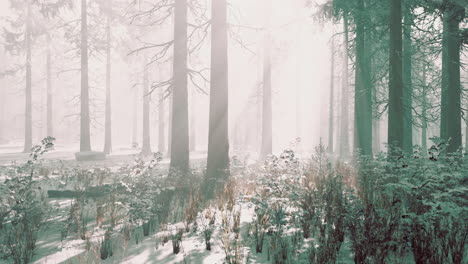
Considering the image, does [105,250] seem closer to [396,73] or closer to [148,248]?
[148,248]

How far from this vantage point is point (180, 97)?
10.6m

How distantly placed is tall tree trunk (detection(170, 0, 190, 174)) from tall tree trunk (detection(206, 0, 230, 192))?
1682 millimetres

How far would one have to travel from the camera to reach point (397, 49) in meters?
9.02

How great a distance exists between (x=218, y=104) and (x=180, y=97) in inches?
80.1

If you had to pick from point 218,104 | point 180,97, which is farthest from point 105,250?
point 180,97

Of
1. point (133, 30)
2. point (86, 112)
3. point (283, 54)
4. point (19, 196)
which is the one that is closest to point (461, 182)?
point (19, 196)

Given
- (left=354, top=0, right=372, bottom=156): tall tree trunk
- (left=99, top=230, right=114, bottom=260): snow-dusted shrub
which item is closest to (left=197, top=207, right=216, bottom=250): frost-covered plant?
(left=99, top=230, right=114, bottom=260): snow-dusted shrub

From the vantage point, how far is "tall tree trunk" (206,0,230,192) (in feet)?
29.6

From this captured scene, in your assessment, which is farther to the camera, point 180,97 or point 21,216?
point 180,97

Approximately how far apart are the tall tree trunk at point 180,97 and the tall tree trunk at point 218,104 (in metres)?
1.68

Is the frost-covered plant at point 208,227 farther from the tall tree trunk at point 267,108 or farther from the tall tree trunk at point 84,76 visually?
the tall tree trunk at point 84,76

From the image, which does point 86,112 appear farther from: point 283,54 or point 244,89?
point 244,89

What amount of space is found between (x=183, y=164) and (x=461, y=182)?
7.81 m

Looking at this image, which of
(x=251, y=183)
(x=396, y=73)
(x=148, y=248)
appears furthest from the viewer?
(x=396, y=73)
